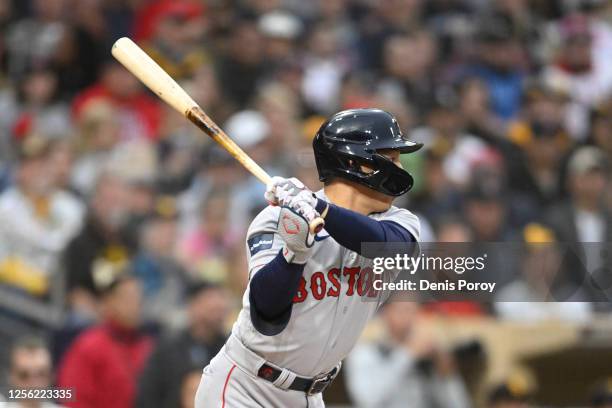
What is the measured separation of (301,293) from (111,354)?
2.57 metres

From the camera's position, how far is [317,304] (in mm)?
3645

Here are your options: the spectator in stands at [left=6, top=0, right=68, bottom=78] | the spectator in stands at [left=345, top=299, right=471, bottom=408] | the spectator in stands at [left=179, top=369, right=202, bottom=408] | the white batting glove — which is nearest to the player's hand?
the white batting glove

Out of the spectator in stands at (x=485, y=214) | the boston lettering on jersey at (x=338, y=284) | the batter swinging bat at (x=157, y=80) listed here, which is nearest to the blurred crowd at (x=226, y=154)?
the spectator in stands at (x=485, y=214)

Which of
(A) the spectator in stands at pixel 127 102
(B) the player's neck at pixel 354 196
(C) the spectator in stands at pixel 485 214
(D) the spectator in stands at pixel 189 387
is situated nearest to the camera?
(B) the player's neck at pixel 354 196

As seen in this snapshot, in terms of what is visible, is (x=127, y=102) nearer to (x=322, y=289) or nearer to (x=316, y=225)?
(x=322, y=289)

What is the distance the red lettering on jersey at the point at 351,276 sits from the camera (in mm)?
3719

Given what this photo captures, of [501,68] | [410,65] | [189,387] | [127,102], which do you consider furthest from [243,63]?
[189,387]

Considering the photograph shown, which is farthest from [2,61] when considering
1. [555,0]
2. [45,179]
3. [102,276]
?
[555,0]

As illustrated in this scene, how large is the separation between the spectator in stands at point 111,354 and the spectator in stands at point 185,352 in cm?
12

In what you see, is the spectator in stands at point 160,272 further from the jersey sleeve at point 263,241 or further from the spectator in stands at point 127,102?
the jersey sleeve at point 263,241

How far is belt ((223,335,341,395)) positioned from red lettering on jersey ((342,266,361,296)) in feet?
0.99

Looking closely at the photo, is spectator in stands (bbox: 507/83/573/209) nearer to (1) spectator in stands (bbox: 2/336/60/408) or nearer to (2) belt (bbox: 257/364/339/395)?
(1) spectator in stands (bbox: 2/336/60/408)

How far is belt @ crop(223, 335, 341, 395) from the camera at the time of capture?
145 inches

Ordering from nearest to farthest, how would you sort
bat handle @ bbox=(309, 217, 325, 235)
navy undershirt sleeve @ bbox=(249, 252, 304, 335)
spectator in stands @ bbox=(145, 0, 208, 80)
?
bat handle @ bbox=(309, 217, 325, 235) → navy undershirt sleeve @ bbox=(249, 252, 304, 335) → spectator in stands @ bbox=(145, 0, 208, 80)
